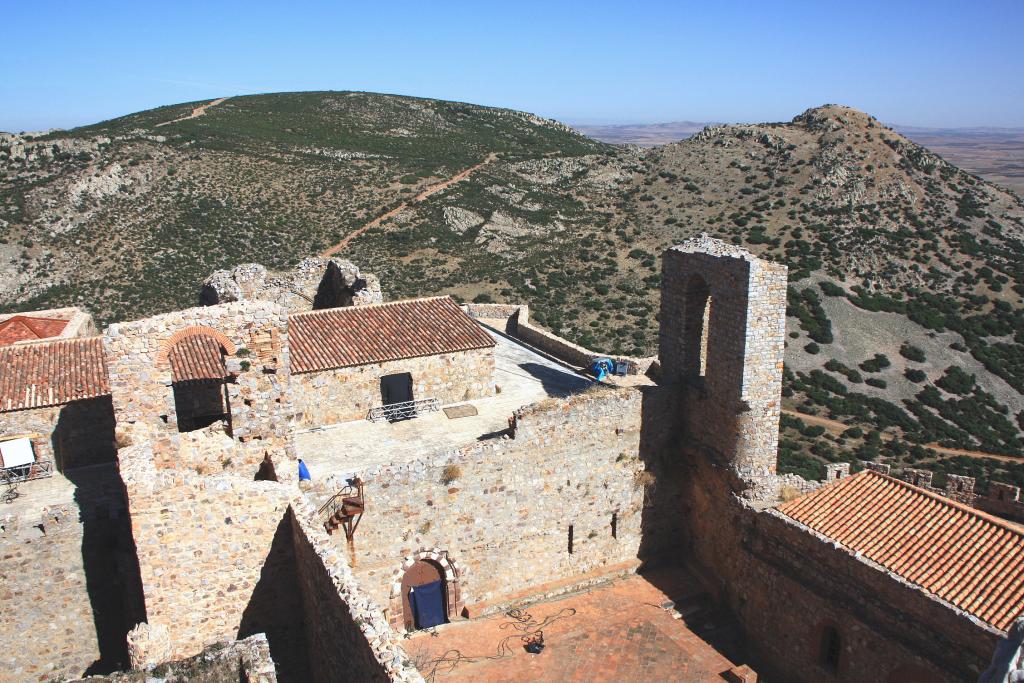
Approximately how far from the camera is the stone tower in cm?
1301

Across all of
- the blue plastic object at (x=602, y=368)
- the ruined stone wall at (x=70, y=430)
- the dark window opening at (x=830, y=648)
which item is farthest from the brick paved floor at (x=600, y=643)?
the ruined stone wall at (x=70, y=430)

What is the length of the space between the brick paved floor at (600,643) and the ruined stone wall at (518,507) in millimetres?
498

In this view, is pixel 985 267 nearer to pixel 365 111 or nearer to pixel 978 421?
pixel 978 421

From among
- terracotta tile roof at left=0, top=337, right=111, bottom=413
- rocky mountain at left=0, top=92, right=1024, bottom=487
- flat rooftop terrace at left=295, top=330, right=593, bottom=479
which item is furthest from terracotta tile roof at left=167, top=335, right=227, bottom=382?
rocky mountain at left=0, top=92, right=1024, bottom=487

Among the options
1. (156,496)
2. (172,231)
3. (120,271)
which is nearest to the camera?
(156,496)

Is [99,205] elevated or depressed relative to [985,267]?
elevated

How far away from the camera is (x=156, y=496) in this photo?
30.6 feet

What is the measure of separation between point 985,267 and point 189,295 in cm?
4169

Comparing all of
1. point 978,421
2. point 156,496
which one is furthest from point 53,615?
point 978,421

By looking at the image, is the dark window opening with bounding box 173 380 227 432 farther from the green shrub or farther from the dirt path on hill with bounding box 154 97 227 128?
the dirt path on hill with bounding box 154 97 227 128

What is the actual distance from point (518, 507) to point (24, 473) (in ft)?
29.0

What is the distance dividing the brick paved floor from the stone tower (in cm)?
288

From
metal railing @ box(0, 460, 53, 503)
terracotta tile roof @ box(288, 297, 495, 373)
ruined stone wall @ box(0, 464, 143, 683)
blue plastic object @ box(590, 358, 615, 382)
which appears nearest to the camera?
ruined stone wall @ box(0, 464, 143, 683)

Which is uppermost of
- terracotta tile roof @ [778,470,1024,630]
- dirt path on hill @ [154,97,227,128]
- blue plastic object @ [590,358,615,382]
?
dirt path on hill @ [154,97,227,128]
